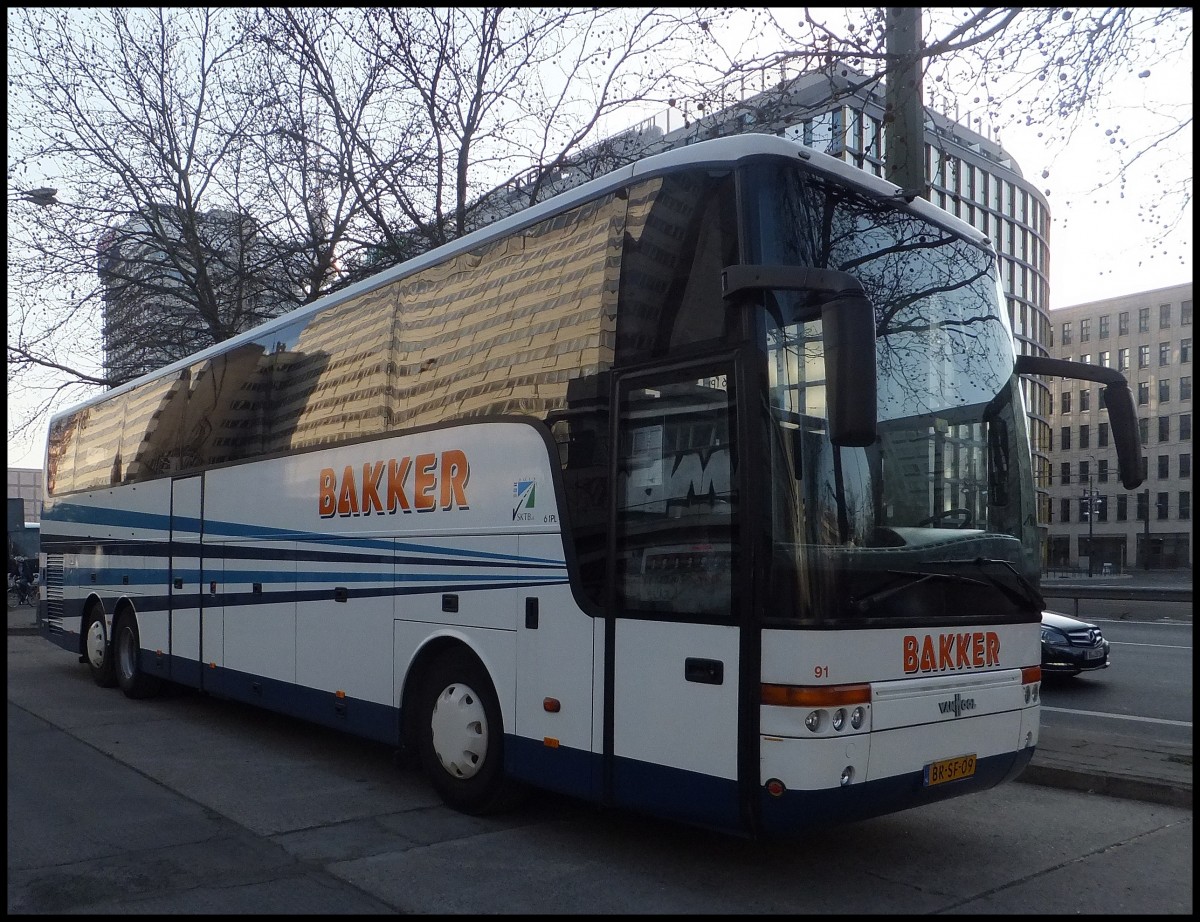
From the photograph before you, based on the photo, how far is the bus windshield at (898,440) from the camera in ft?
16.8

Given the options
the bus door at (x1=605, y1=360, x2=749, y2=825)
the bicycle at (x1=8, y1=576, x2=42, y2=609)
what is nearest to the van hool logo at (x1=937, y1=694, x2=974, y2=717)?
the bus door at (x1=605, y1=360, x2=749, y2=825)

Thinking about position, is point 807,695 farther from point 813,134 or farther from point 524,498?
point 813,134

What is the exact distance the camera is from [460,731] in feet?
22.6

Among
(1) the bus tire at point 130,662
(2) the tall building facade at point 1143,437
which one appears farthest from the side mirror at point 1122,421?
(2) the tall building facade at point 1143,437

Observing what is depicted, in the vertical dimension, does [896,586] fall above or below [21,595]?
above

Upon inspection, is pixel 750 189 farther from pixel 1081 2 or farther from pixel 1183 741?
pixel 1183 741

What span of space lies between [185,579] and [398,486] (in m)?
4.43

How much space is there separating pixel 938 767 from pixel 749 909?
122 centimetres

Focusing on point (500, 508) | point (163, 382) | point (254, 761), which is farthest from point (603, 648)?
point (163, 382)

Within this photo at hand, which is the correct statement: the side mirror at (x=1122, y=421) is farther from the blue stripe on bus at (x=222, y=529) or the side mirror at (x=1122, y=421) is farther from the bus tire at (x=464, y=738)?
the bus tire at (x=464, y=738)

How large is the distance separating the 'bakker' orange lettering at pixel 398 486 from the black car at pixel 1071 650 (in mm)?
9666

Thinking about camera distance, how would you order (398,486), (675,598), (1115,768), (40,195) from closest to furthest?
(675,598) < (398,486) < (1115,768) < (40,195)

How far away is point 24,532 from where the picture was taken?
3981 centimetres

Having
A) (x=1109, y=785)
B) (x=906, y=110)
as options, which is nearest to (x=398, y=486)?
(x=906, y=110)
